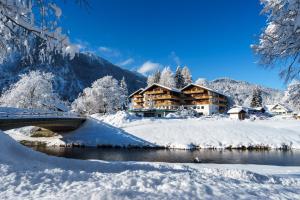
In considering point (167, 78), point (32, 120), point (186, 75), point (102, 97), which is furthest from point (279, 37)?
point (186, 75)

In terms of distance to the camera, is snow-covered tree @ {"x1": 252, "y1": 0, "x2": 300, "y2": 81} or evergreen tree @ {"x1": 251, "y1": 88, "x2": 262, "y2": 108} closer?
snow-covered tree @ {"x1": 252, "y1": 0, "x2": 300, "y2": 81}

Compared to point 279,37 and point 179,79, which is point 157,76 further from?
point 279,37

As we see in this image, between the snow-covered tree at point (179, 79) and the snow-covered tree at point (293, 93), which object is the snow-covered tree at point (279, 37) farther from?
the snow-covered tree at point (179, 79)

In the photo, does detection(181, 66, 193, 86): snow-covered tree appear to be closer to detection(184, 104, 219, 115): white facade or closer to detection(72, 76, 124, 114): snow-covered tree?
detection(184, 104, 219, 115): white facade

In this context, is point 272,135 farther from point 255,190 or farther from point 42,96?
point 42,96

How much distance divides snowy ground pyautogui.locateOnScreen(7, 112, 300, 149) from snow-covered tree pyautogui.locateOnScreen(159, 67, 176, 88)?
152 ft

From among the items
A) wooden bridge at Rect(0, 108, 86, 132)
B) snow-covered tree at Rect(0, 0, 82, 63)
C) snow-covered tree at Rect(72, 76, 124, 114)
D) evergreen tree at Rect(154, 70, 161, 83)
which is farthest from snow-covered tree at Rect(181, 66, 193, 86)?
snow-covered tree at Rect(0, 0, 82, 63)

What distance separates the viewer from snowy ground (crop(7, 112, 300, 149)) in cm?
3897

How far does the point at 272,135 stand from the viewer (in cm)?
4050

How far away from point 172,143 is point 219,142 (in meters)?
6.69

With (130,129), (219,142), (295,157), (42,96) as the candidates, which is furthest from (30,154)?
(42,96)

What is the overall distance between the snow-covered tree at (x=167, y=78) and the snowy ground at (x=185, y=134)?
4647 centimetres

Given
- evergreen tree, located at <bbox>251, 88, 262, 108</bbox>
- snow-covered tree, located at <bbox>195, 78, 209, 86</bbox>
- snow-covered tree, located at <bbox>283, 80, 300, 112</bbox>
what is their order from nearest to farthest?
snow-covered tree, located at <bbox>283, 80, 300, 112</bbox>
evergreen tree, located at <bbox>251, 88, 262, 108</bbox>
snow-covered tree, located at <bbox>195, 78, 209, 86</bbox>

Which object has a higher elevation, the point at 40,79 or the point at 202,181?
the point at 40,79
